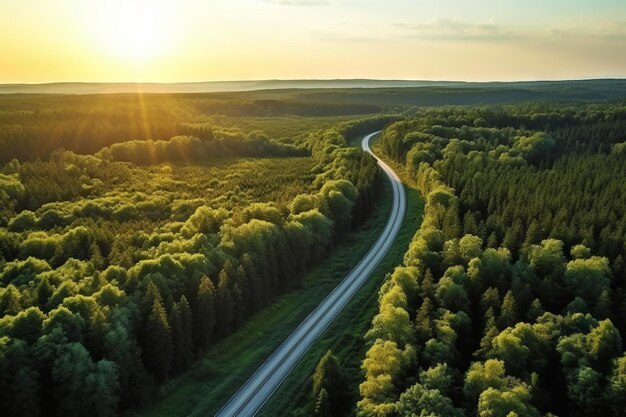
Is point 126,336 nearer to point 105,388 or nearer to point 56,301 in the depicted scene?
point 105,388

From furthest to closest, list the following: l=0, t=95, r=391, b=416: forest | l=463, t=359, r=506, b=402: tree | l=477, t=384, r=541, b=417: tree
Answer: l=0, t=95, r=391, b=416: forest, l=463, t=359, r=506, b=402: tree, l=477, t=384, r=541, b=417: tree

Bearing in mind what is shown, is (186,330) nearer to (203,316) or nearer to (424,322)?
(203,316)

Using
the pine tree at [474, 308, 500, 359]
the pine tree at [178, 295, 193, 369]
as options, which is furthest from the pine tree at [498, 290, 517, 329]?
the pine tree at [178, 295, 193, 369]

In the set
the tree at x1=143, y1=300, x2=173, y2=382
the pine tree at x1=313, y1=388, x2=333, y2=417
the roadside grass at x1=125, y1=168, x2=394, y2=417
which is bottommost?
the roadside grass at x1=125, y1=168, x2=394, y2=417

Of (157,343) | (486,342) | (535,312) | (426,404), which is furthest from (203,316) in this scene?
(535,312)

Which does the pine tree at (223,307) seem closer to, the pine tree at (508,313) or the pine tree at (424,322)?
the pine tree at (424,322)

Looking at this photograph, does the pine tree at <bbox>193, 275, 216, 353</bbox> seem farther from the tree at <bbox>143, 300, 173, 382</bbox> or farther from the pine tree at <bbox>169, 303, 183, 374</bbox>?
the tree at <bbox>143, 300, 173, 382</bbox>
